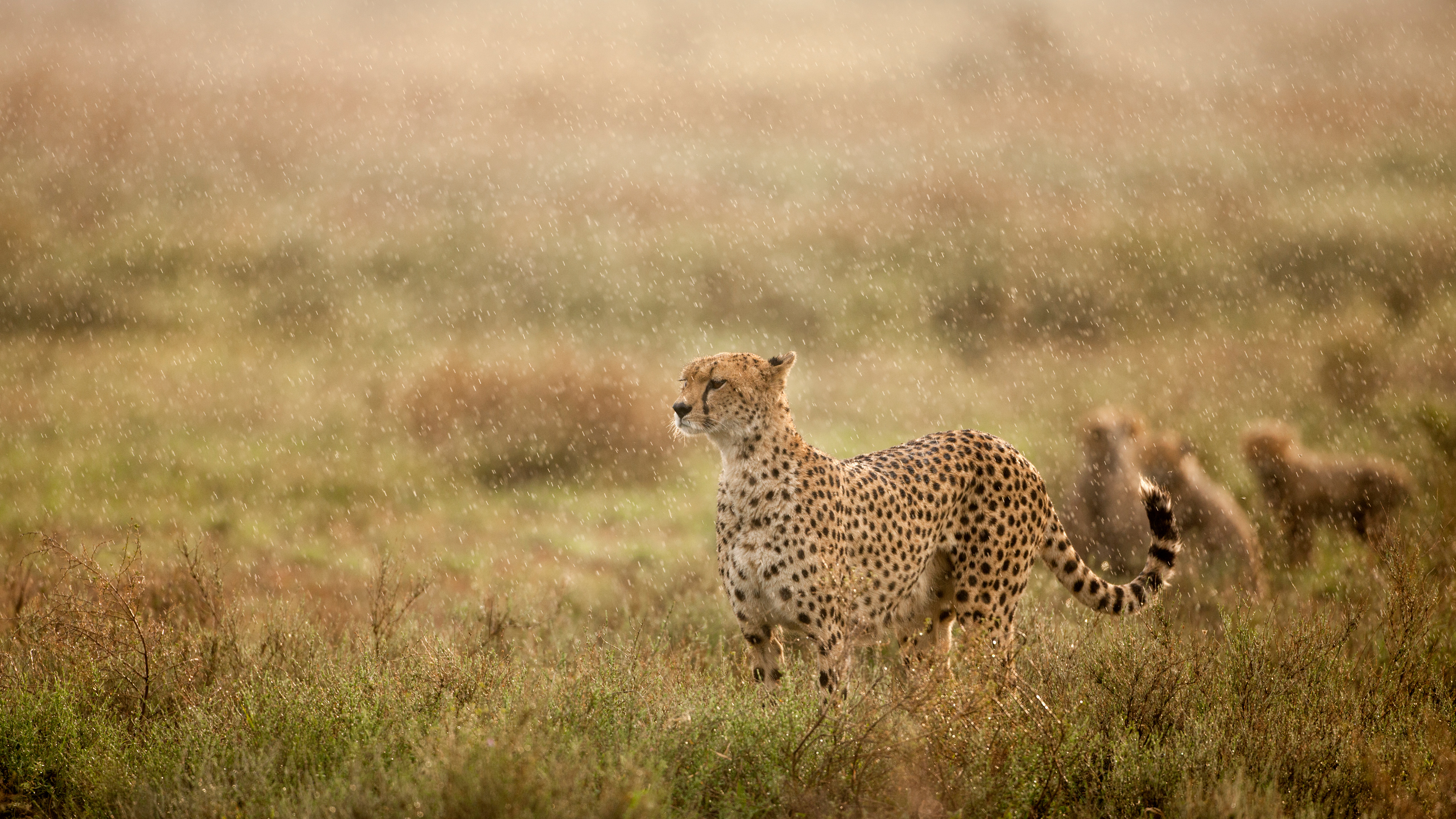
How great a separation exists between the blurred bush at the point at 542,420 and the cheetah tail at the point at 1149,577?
6.08m

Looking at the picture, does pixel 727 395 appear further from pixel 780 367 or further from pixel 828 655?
pixel 828 655

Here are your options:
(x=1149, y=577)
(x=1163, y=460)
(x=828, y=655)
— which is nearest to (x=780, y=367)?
(x=828, y=655)

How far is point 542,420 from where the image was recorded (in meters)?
11.0

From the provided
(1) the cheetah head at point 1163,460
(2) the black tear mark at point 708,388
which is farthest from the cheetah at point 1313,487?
(2) the black tear mark at point 708,388

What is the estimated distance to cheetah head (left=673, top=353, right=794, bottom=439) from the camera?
166 inches

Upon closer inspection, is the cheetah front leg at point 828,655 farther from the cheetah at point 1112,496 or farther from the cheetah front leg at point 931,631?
the cheetah at point 1112,496

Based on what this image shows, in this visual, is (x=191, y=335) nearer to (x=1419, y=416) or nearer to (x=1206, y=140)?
(x=1419, y=416)

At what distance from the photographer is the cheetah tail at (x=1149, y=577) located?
15.2 feet

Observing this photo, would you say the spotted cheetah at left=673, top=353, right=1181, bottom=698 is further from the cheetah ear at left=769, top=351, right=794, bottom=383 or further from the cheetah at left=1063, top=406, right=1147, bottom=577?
the cheetah at left=1063, top=406, right=1147, bottom=577

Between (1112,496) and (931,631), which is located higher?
(1112,496)

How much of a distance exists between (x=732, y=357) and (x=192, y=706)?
7.32ft

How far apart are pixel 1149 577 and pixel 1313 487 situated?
3990 millimetres

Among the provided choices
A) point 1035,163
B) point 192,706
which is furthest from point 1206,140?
point 192,706

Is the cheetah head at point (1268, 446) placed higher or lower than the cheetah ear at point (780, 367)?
lower
